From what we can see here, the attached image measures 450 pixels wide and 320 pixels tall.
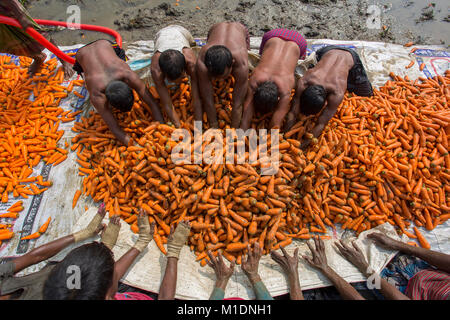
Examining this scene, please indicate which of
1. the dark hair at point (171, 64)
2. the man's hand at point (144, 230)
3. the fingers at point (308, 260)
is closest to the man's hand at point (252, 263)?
the fingers at point (308, 260)

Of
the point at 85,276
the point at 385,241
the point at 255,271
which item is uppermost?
the point at 385,241

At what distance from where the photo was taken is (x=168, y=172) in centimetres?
301

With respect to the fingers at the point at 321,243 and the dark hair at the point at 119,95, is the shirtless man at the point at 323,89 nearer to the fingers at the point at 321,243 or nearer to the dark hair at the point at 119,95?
the fingers at the point at 321,243

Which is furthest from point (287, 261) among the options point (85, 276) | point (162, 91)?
point (162, 91)

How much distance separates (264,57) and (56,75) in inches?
153

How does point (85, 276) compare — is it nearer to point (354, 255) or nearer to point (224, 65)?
point (224, 65)

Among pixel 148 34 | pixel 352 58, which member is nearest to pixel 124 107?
pixel 352 58

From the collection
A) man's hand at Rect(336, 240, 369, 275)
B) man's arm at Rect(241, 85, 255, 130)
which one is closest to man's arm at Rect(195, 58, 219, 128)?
man's arm at Rect(241, 85, 255, 130)

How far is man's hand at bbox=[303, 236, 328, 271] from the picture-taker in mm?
2914

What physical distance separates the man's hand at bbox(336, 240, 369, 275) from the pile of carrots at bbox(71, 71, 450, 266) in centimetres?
30

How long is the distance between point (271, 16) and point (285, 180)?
16.7 feet

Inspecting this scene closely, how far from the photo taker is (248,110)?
3297mm

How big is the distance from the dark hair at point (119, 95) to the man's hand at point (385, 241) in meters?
3.44
